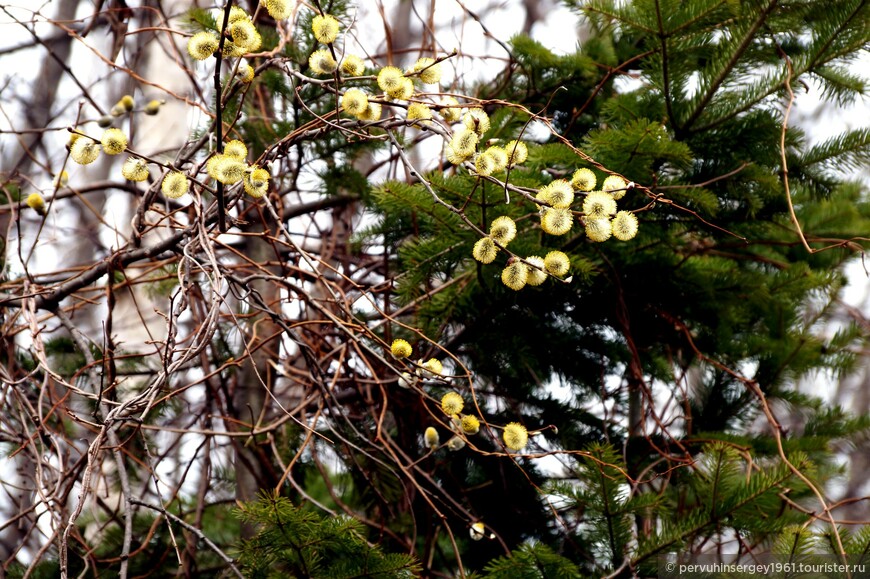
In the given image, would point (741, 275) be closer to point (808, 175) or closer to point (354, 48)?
point (808, 175)

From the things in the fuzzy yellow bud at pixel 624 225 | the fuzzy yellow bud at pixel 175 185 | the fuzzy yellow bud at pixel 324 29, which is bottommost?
the fuzzy yellow bud at pixel 624 225

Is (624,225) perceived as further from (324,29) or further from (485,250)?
(324,29)

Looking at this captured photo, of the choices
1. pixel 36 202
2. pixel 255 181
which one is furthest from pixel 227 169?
pixel 36 202

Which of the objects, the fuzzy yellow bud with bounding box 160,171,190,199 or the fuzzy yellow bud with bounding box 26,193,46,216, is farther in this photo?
the fuzzy yellow bud with bounding box 26,193,46,216

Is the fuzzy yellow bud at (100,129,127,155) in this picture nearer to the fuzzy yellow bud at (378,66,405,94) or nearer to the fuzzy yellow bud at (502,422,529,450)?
the fuzzy yellow bud at (378,66,405,94)

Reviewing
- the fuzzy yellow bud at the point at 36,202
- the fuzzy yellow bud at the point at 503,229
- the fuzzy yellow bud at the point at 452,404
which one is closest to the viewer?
the fuzzy yellow bud at the point at 503,229

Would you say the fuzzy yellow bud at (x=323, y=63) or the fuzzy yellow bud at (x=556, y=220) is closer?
the fuzzy yellow bud at (x=556, y=220)

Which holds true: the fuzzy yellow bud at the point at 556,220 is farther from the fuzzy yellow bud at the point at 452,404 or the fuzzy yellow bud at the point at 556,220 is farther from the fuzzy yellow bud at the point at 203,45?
the fuzzy yellow bud at the point at 203,45

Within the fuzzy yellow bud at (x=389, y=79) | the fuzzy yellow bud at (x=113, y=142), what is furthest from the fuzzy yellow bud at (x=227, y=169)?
the fuzzy yellow bud at (x=389, y=79)

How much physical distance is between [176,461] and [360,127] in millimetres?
2159

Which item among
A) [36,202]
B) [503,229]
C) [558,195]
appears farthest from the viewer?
[36,202]

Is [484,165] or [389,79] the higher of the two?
[389,79]

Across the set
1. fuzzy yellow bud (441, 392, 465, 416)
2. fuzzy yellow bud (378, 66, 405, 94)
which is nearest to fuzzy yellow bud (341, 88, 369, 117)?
fuzzy yellow bud (378, 66, 405, 94)

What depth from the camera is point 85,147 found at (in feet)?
4.52
